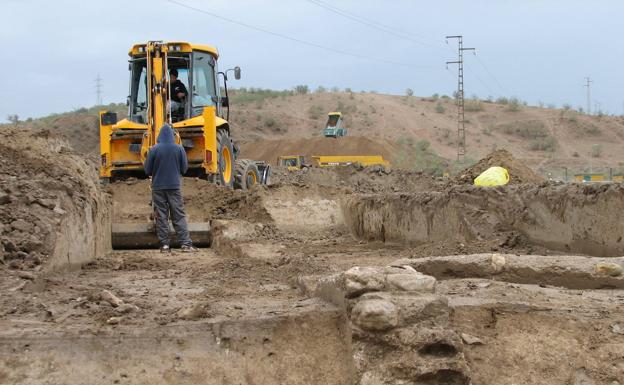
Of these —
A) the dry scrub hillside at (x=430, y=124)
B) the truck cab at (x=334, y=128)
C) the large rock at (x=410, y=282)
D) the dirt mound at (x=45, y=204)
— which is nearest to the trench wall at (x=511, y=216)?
the large rock at (x=410, y=282)

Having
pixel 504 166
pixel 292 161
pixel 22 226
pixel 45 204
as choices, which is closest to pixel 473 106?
pixel 292 161

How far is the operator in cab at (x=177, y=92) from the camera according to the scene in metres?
12.0

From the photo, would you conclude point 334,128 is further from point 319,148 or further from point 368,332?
point 368,332

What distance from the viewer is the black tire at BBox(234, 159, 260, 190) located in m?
14.1

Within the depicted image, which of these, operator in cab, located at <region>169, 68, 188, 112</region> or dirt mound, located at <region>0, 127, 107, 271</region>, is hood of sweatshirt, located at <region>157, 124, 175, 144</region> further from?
operator in cab, located at <region>169, 68, 188, 112</region>

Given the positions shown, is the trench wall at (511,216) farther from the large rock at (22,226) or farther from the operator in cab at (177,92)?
Result: the large rock at (22,226)

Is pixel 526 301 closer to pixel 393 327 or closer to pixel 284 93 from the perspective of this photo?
pixel 393 327

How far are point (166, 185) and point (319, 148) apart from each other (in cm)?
2729

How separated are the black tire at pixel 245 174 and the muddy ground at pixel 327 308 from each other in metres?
6.51

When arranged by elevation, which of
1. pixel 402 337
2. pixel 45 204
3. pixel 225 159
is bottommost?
pixel 402 337

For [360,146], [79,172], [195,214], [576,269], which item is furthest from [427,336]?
[360,146]

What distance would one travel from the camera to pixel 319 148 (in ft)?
118

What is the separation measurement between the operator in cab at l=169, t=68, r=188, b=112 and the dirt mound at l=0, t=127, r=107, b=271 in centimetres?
334

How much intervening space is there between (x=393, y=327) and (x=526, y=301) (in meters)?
1.07
